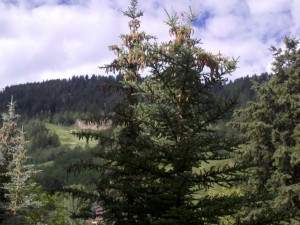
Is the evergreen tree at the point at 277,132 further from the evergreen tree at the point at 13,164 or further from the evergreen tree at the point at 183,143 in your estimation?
the evergreen tree at the point at 13,164

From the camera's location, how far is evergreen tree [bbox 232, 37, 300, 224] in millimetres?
19062

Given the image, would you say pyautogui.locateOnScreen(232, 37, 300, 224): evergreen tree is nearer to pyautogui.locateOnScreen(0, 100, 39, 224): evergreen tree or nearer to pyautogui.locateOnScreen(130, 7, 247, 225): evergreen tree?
pyautogui.locateOnScreen(130, 7, 247, 225): evergreen tree

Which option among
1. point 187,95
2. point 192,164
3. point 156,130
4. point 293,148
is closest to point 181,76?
point 187,95

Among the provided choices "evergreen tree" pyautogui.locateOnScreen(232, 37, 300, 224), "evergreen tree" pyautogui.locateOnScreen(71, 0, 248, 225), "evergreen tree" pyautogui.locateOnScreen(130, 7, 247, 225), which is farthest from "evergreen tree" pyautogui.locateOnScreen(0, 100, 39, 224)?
"evergreen tree" pyautogui.locateOnScreen(130, 7, 247, 225)

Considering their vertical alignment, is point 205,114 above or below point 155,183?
above

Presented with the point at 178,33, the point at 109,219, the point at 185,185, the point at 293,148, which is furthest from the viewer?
the point at 293,148

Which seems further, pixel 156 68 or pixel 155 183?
pixel 156 68

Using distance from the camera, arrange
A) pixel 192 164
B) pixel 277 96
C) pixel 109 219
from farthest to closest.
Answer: pixel 277 96
pixel 109 219
pixel 192 164

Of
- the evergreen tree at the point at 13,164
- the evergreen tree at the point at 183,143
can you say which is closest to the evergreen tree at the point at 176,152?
the evergreen tree at the point at 183,143

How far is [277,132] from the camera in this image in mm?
20031

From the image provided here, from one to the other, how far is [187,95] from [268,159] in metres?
13.5

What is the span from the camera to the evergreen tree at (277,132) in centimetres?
1906

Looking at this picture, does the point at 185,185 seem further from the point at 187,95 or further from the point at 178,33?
the point at 178,33

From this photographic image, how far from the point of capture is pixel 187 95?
27.1 feet
